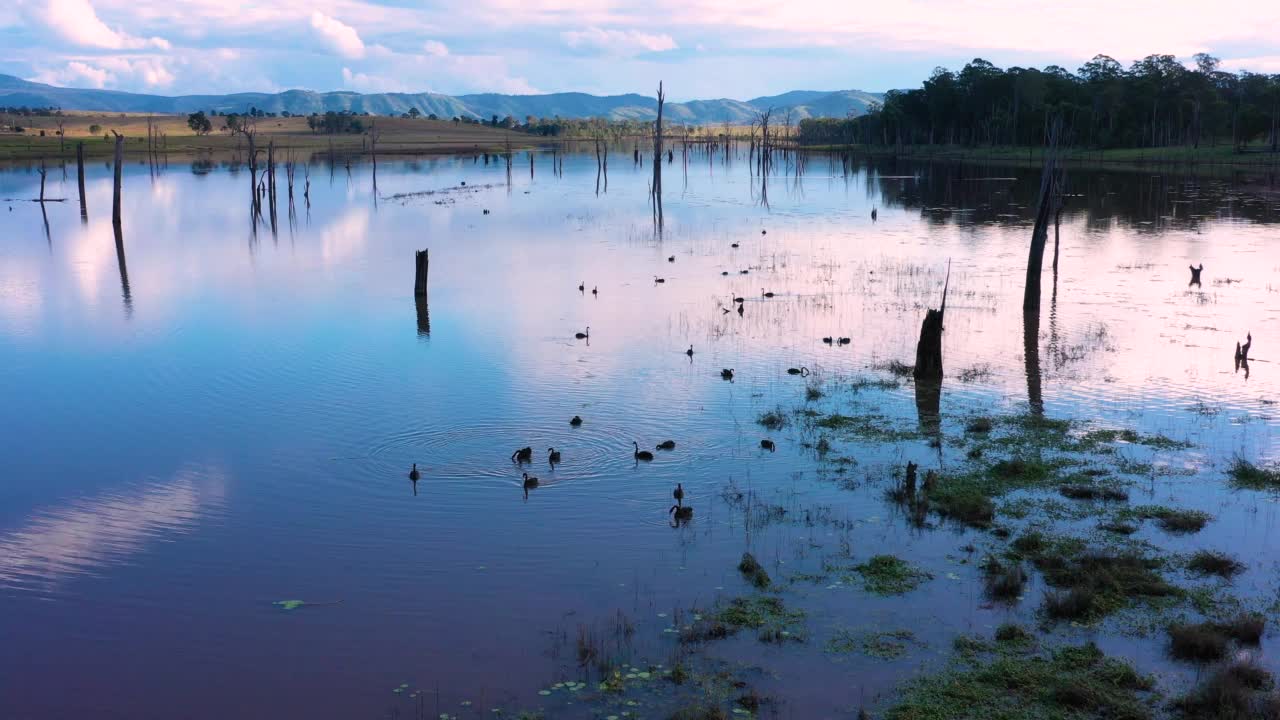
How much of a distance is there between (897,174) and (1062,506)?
316 ft

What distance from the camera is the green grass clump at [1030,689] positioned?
889 cm

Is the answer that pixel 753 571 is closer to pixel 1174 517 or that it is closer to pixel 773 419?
pixel 1174 517

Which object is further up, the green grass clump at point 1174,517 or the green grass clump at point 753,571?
the green grass clump at point 1174,517

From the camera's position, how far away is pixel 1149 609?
10.7 m

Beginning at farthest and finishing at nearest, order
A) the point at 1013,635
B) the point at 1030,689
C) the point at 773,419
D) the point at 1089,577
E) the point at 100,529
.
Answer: the point at 773,419, the point at 100,529, the point at 1089,577, the point at 1013,635, the point at 1030,689

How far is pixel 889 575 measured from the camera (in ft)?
38.6

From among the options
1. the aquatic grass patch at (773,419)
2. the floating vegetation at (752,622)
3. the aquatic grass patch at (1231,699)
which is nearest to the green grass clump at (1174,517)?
the aquatic grass patch at (1231,699)

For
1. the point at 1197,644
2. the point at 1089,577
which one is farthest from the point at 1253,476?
the point at 1197,644

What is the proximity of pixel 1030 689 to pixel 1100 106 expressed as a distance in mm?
133920

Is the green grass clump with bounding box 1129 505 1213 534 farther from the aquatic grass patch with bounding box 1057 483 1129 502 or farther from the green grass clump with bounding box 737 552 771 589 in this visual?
the green grass clump with bounding box 737 552 771 589

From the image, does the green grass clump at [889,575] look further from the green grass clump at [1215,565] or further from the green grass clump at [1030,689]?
the green grass clump at [1215,565]

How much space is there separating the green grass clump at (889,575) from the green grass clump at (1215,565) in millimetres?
2884

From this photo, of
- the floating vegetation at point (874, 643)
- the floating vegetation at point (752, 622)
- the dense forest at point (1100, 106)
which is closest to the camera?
the floating vegetation at point (874, 643)

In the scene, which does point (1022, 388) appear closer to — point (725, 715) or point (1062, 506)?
point (1062, 506)
